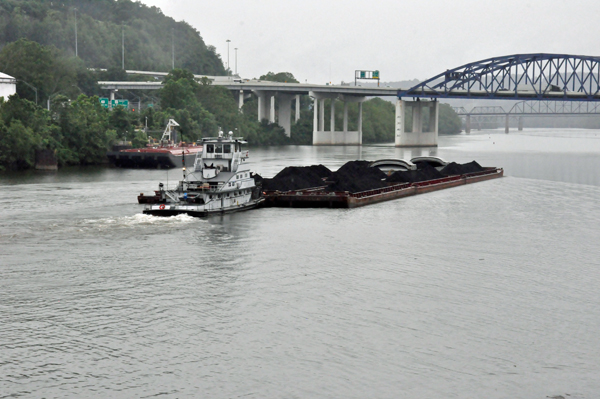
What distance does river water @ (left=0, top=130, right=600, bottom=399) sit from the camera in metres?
21.7

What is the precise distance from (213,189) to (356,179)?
1933cm

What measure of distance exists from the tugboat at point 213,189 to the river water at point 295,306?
1309 millimetres

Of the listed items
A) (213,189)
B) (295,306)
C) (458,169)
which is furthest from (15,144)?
(295,306)

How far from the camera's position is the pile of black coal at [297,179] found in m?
62.4

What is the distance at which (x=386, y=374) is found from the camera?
22.1 metres

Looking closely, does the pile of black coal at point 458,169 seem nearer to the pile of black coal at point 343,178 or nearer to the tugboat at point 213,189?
the pile of black coal at point 343,178

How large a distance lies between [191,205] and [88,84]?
134679 millimetres

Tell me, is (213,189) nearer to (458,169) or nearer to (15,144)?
(458,169)

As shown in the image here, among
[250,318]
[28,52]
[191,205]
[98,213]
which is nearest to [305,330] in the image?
[250,318]

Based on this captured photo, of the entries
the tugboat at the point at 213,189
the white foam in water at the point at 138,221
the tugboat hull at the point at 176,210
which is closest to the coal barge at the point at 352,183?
the tugboat at the point at 213,189

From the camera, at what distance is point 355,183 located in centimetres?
6512

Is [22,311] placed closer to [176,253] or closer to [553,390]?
[176,253]

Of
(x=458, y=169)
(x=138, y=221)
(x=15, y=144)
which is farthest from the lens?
(x=15, y=144)

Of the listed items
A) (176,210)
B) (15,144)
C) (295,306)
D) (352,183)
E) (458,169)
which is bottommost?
(295,306)
